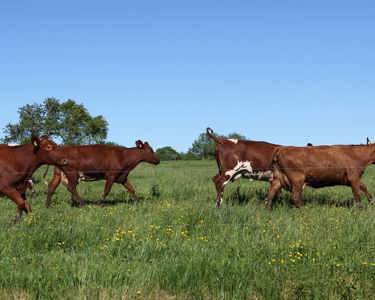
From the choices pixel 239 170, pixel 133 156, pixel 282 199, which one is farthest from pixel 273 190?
pixel 133 156

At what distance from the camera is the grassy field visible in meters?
5.53

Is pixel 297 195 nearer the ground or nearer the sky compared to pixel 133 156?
nearer the ground

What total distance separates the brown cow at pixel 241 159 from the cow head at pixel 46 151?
15.2 feet

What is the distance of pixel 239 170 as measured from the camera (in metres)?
14.4

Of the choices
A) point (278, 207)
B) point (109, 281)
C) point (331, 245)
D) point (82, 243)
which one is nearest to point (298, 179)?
point (278, 207)

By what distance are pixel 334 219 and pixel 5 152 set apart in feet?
23.1

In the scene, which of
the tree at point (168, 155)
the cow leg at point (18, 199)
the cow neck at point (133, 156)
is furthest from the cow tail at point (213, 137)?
the tree at point (168, 155)

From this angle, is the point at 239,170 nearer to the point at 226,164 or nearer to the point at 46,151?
the point at 226,164

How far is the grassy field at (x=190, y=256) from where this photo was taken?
5.53 m

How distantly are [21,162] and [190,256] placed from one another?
19.4 feet

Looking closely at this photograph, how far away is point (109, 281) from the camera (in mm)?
5617

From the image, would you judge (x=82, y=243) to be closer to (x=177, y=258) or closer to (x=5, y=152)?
(x=177, y=258)

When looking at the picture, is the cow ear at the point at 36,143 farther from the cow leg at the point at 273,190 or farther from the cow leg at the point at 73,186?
the cow leg at the point at 273,190

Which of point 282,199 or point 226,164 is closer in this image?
point 282,199
